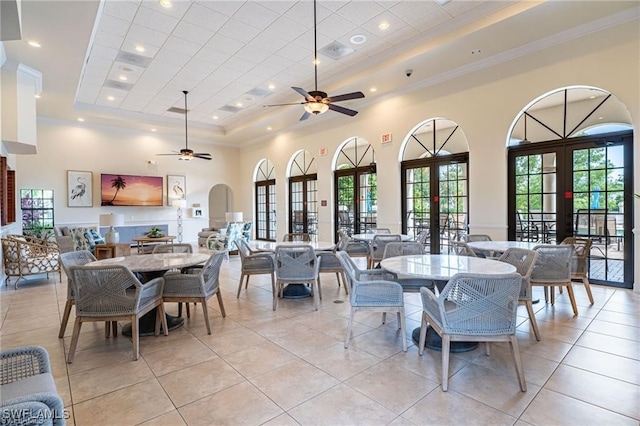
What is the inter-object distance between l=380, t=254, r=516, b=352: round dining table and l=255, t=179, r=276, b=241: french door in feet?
29.6

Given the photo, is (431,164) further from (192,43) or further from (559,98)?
(192,43)

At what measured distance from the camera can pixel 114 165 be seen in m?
10.5

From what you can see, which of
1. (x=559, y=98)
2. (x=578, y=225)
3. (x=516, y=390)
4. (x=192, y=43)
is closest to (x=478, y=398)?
(x=516, y=390)

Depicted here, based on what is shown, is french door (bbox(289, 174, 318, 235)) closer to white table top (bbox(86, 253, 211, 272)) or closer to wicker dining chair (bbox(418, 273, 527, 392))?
white table top (bbox(86, 253, 211, 272))

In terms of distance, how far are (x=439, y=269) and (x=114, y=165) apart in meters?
11.0

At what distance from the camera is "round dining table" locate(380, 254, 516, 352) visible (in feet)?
9.22

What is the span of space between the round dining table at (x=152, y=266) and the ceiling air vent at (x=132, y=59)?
14.4 ft

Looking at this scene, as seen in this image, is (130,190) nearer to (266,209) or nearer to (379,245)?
(266,209)

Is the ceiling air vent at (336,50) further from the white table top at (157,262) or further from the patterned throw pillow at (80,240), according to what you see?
the patterned throw pillow at (80,240)

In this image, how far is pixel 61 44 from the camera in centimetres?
491

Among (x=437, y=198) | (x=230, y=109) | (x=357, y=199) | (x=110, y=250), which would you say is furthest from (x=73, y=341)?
(x=230, y=109)

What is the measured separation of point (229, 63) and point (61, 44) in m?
2.69

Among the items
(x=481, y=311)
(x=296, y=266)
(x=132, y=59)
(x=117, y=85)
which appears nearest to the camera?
(x=481, y=311)

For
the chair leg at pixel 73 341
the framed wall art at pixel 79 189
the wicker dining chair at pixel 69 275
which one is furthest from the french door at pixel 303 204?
the chair leg at pixel 73 341
